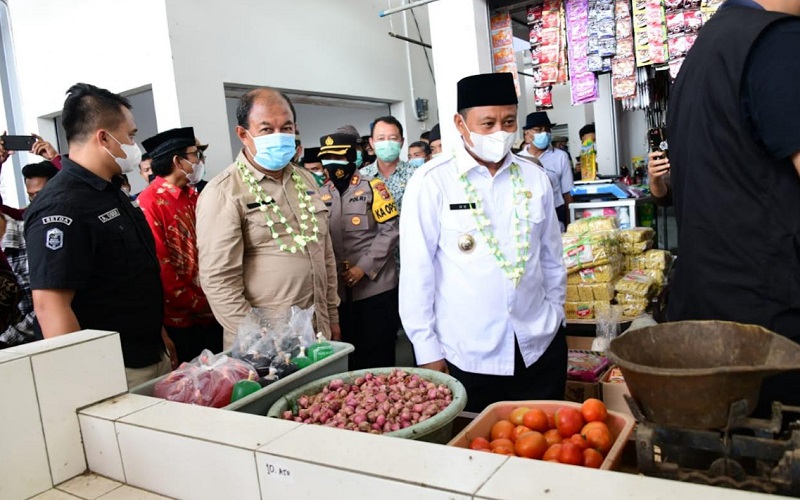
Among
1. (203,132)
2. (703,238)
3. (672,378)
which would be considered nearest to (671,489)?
(672,378)

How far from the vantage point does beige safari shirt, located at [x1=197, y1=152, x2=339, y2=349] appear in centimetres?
229

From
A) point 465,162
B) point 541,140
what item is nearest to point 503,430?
point 465,162

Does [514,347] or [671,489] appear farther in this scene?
[514,347]

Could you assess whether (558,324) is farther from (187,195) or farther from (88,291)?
(187,195)

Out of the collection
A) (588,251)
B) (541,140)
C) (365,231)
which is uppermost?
(541,140)

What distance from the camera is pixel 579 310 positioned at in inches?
136

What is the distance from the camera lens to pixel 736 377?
82cm

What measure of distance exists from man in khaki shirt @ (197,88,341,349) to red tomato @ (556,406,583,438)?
52.3 inches

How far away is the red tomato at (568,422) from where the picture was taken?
1332 millimetres

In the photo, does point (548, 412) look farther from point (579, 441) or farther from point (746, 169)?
point (746, 169)

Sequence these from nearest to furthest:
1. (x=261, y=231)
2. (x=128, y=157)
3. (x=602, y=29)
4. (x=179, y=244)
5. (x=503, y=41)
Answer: (x=128, y=157), (x=261, y=231), (x=179, y=244), (x=602, y=29), (x=503, y=41)

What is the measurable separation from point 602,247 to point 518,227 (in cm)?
152

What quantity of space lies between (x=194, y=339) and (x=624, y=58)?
10.7 ft

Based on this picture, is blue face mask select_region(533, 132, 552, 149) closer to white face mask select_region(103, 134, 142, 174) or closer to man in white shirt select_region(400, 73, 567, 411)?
man in white shirt select_region(400, 73, 567, 411)
